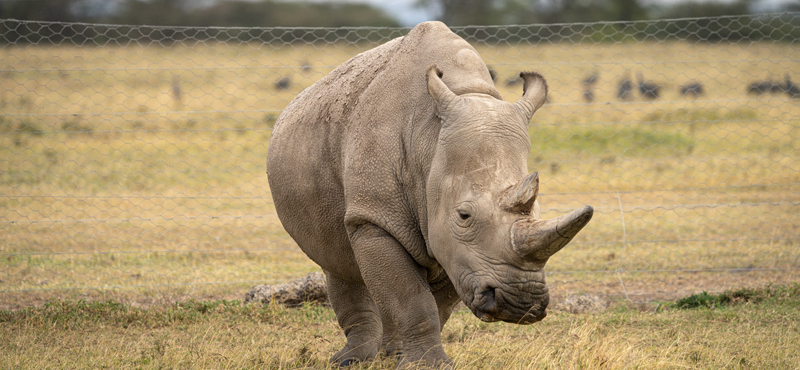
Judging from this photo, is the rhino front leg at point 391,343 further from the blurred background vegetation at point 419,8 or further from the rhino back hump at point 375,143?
the blurred background vegetation at point 419,8

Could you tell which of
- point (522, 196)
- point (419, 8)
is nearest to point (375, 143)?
point (522, 196)

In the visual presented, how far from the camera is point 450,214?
4270 millimetres

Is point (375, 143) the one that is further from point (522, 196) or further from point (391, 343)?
point (391, 343)

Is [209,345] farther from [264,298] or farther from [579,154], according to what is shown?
[579,154]

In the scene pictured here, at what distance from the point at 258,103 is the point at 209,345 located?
14099 mm

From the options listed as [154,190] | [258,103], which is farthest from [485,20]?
[154,190]

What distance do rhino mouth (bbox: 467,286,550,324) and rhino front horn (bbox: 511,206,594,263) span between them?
0.69ft

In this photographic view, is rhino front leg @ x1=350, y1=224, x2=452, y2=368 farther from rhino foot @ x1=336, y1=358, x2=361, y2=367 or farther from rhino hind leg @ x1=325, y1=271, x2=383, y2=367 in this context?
rhino hind leg @ x1=325, y1=271, x2=383, y2=367

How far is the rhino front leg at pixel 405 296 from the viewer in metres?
4.76

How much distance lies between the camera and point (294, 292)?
301 inches

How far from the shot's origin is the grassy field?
538 cm

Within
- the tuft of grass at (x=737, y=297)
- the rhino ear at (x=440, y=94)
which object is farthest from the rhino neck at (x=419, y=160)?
the tuft of grass at (x=737, y=297)

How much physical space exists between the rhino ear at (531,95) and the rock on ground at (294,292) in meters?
3.50

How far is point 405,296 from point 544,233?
4.03 ft
